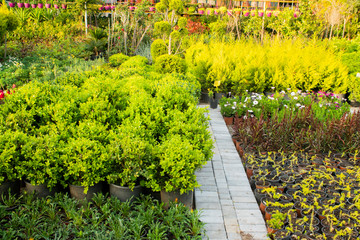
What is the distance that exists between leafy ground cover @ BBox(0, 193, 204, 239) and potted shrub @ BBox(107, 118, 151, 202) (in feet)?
0.38

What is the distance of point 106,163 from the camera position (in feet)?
10.5

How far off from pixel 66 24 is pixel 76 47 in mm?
3196

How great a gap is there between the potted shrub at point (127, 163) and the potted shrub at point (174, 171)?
0.11 meters

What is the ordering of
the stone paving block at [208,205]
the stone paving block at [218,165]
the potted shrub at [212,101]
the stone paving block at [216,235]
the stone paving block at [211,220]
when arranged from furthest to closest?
the potted shrub at [212,101]
the stone paving block at [218,165]
the stone paving block at [208,205]
the stone paving block at [211,220]
the stone paving block at [216,235]

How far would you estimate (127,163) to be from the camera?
3.12m

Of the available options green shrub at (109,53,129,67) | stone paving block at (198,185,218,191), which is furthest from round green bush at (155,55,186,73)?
stone paving block at (198,185,218,191)

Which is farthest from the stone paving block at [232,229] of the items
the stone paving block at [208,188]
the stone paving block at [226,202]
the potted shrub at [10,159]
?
the potted shrub at [10,159]

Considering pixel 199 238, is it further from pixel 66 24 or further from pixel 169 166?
pixel 66 24

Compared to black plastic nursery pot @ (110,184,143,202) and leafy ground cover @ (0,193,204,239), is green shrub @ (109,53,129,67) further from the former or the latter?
black plastic nursery pot @ (110,184,143,202)

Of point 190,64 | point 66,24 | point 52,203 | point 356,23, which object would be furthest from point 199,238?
point 356,23

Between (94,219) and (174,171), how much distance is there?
824 millimetres

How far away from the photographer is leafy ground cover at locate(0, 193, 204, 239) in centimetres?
278

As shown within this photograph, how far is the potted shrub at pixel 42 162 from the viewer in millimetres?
3066

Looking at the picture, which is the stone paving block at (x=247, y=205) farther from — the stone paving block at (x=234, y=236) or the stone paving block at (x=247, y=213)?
the stone paving block at (x=234, y=236)
